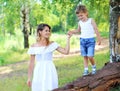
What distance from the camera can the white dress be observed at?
6.02 metres

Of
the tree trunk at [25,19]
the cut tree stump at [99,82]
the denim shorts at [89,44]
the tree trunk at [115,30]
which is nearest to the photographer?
the cut tree stump at [99,82]

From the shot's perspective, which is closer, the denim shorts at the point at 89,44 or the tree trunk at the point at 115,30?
the tree trunk at the point at 115,30

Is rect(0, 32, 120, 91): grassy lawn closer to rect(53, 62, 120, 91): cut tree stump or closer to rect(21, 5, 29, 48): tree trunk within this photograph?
rect(53, 62, 120, 91): cut tree stump

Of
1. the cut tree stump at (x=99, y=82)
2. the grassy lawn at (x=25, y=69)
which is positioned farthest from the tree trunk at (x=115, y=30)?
the grassy lawn at (x=25, y=69)

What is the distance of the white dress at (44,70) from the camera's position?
6020mm

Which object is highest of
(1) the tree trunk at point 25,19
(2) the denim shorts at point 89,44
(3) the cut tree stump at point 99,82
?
(1) the tree trunk at point 25,19

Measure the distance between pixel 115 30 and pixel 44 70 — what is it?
73.8 inches

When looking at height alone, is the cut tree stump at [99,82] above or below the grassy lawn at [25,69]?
above

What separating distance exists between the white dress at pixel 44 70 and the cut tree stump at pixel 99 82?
0.64ft

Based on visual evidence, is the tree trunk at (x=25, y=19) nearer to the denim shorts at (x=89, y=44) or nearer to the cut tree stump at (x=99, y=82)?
the denim shorts at (x=89, y=44)

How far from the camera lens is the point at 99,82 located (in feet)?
19.0

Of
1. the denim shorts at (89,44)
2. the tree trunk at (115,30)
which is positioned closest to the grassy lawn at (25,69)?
the tree trunk at (115,30)

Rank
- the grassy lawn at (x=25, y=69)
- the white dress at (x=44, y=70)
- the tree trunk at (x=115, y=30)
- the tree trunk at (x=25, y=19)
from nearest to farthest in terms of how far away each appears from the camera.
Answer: the white dress at (x=44, y=70), the tree trunk at (x=115, y=30), the grassy lawn at (x=25, y=69), the tree trunk at (x=25, y=19)

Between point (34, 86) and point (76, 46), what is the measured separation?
18.1m
